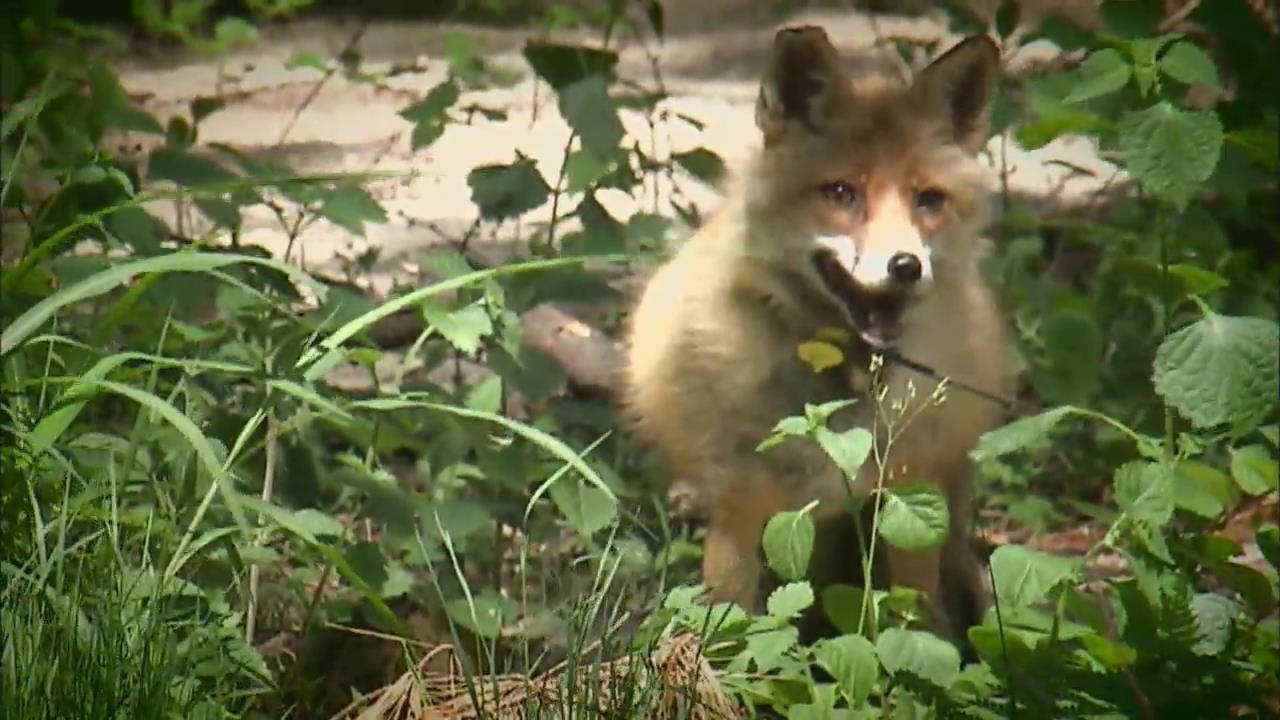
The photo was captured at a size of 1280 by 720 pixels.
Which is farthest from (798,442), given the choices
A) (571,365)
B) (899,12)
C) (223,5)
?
(223,5)

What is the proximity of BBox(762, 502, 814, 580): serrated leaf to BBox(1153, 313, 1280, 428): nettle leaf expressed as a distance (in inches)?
24.7

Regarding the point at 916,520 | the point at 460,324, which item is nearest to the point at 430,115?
the point at 460,324

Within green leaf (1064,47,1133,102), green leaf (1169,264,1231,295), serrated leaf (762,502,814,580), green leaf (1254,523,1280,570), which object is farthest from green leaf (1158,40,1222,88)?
serrated leaf (762,502,814,580)

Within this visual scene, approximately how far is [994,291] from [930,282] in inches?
28.4

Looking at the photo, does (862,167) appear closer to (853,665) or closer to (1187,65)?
(1187,65)

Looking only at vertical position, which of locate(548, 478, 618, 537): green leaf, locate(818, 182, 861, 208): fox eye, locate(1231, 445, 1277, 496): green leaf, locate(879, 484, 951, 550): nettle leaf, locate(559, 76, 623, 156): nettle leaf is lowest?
locate(548, 478, 618, 537): green leaf

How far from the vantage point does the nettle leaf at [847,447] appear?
252 cm

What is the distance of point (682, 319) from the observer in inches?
132

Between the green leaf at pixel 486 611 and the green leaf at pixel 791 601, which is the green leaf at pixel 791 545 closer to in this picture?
the green leaf at pixel 791 601

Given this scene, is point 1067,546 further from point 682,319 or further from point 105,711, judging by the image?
point 105,711

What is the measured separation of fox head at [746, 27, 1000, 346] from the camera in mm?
3127

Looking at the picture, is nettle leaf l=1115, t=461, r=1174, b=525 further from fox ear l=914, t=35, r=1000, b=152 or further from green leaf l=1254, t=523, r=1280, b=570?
fox ear l=914, t=35, r=1000, b=152

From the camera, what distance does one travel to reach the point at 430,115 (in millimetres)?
3553

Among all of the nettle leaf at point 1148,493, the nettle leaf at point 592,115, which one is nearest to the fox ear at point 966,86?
the nettle leaf at point 592,115
